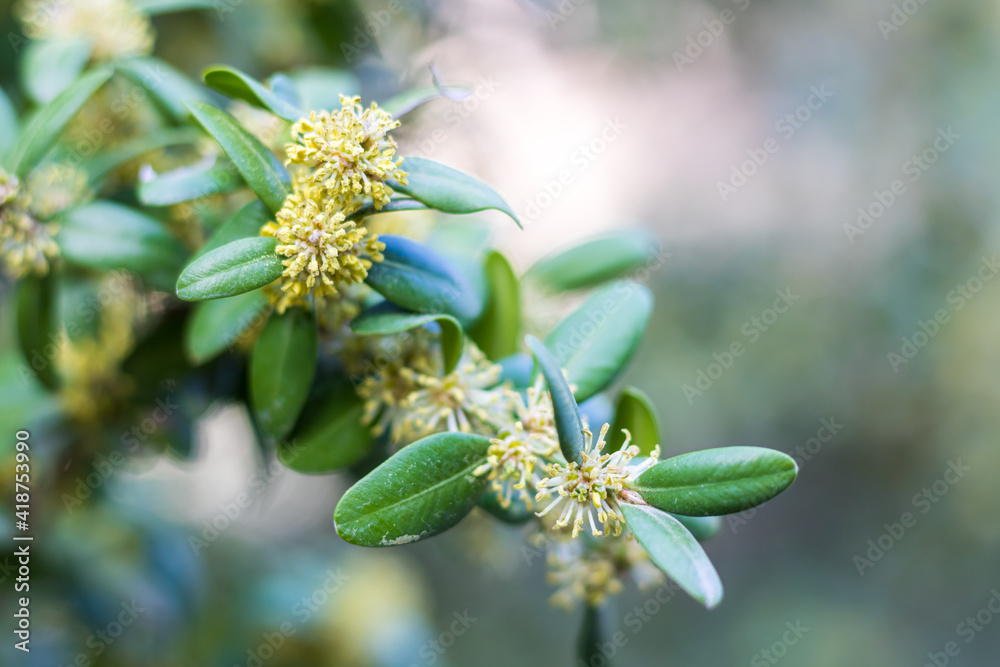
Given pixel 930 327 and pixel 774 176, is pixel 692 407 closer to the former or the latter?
pixel 930 327

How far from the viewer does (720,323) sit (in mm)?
3377

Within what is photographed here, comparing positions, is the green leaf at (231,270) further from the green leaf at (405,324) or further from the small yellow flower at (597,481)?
the small yellow flower at (597,481)

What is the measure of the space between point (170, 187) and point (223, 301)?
147mm

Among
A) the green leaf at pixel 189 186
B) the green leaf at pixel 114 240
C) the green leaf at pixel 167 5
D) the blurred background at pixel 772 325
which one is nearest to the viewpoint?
the green leaf at pixel 189 186

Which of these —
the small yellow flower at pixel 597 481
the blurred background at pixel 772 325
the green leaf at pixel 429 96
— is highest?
the green leaf at pixel 429 96

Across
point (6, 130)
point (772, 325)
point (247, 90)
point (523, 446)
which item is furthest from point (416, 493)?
point (772, 325)

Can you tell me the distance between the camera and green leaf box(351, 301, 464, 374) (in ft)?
2.34

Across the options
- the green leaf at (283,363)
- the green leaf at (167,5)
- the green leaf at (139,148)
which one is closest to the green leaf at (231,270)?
the green leaf at (283,363)

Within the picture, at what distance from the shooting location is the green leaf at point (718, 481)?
62 centimetres

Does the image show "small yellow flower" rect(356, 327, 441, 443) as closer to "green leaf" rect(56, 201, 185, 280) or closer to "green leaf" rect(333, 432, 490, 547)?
"green leaf" rect(333, 432, 490, 547)

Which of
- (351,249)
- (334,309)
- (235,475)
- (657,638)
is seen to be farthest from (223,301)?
(657,638)

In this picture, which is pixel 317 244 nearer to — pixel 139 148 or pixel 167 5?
pixel 139 148

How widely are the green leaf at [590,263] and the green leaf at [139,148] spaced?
556mm

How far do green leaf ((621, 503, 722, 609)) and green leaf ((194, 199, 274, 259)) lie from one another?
1.48ft
